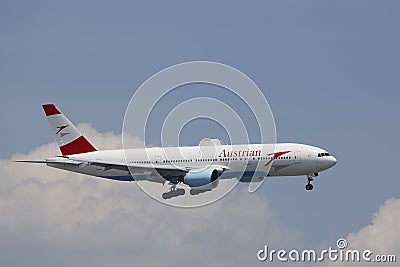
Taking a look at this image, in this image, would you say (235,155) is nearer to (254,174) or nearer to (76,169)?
(254,174)

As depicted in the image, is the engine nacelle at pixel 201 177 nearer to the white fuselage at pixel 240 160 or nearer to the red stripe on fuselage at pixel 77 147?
the white fuselage at pixel 240 160

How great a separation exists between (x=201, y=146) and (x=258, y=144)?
26.3 feet

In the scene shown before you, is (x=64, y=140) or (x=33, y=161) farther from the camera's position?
(x=64, y=140)

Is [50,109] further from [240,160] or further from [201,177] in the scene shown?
[201,177]

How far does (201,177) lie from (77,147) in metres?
29.0

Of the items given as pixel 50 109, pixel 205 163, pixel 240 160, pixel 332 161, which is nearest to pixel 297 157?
pixel 332 161

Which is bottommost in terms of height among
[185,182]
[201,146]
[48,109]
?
[185,182]

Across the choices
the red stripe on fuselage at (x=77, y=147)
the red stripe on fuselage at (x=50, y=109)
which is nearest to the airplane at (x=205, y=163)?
the red stripe on fuselage at (x=77, y=147)

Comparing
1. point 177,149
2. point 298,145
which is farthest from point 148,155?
point 298,145

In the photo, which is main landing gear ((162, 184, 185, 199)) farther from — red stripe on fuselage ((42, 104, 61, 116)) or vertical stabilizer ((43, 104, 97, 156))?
red stripe on fuselage ((42, 104, 61, 116))

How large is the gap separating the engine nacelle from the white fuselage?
290 centimetres

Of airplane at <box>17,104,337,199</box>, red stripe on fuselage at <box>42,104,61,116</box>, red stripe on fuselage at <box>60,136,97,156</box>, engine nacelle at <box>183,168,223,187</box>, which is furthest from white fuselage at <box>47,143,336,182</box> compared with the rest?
red stripe on fuselage at <box>42,104,61,116</box>

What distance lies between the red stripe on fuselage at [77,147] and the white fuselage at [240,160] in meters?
8.71

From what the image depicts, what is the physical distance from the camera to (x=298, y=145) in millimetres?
119375
